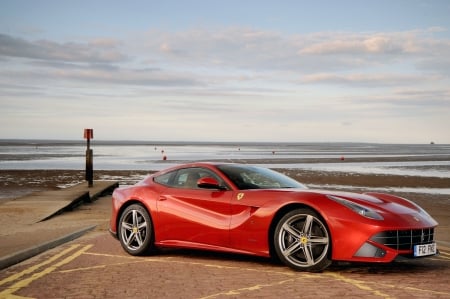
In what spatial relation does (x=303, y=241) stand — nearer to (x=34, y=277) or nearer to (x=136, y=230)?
(x=136, y=230)

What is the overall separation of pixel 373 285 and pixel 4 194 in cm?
2079

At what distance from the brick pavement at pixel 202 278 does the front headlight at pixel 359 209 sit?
694 mm

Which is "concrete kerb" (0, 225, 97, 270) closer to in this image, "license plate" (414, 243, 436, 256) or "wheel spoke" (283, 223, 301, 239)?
"wheel spoke" (283, 223, 301, 239)

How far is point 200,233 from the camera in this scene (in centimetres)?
843

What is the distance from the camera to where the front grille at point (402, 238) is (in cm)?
731

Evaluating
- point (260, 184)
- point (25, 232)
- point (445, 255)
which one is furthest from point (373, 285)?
point (25, 232)

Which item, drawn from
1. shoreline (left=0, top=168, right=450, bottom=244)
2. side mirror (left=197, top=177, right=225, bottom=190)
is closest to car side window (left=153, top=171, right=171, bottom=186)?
side mirror (left=197, top=177, right=225, bottom=190)

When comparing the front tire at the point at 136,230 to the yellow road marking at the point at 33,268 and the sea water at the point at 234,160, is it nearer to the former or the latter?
the yellow road marking at the point at 33,268

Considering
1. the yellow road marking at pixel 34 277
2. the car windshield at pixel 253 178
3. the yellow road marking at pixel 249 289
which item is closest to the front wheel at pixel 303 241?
the yellow road marking at pixel 249 289

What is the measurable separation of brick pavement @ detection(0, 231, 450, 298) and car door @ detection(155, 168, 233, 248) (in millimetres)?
316

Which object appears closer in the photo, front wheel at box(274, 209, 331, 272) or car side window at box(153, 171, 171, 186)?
front wheel at box(274, 209, 331, 272)

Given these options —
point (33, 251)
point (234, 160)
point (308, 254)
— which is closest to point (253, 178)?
point (308, 254)

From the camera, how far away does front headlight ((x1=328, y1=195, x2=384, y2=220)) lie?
7.43 m

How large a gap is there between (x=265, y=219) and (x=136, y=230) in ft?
7.22
